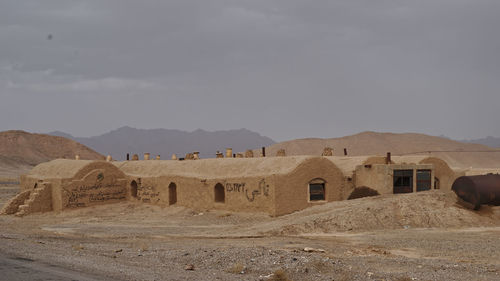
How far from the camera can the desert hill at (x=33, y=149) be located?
84675 millimetres

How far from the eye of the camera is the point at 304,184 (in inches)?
934

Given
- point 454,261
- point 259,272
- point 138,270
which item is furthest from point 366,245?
point 138,270

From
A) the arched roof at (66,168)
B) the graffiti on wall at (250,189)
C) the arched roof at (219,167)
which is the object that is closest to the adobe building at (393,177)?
the arched roof at (219,167)

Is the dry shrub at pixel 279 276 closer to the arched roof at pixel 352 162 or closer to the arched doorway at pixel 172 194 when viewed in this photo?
the arched roof at pixel 352 162

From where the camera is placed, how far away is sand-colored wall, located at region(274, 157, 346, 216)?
904 inches

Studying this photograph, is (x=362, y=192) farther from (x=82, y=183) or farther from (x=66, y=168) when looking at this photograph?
(x=66, y=168)

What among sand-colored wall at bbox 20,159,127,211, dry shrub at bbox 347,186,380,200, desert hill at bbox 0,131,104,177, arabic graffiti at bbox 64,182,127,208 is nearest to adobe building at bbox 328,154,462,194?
dry shrub at bbox 347,186,380,200

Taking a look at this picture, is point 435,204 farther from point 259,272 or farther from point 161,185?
point 161,185

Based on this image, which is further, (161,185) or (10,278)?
(161,185)

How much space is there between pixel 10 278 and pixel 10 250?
140 inches

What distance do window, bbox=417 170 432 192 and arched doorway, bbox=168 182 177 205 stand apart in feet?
47.9

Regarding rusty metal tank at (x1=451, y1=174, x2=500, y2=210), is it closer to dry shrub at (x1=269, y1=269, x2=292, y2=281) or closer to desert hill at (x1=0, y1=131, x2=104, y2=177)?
dry shrub at (x1=269, y1=269, x2=292, y2=281)

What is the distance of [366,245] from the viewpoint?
14852 mm

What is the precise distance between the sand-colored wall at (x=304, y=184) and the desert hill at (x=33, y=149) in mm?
67241
